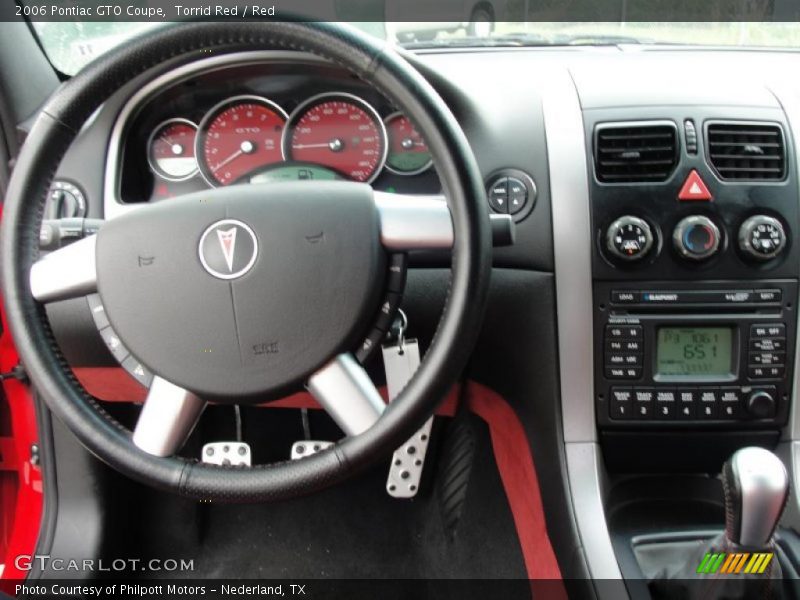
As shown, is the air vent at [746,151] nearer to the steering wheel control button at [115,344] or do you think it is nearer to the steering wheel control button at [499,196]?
the steering wheel control button at [499,196]

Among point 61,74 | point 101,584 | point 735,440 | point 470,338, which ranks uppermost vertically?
point 61,74

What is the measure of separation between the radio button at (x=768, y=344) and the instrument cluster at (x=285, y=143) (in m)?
0.68

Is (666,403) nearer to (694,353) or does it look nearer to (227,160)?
(694,353)

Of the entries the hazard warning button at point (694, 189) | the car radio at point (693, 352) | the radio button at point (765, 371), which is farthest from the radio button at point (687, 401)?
the hazard warning button at point (694, 189)

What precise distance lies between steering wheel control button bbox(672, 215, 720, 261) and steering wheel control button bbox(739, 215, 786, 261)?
5cm

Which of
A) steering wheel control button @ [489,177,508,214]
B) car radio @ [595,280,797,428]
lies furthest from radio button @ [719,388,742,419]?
steering wheel control button @ [489,177,508,214]

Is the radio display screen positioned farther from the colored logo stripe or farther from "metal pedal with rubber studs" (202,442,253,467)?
"metal pedal with rubber studs" (202,442,253,467)

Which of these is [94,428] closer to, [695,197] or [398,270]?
[398,270]

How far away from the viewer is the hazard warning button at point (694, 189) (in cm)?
133

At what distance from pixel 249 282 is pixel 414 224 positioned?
23cm

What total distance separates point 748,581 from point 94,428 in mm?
917

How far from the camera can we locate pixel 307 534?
191 cm

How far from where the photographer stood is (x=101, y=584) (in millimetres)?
1731

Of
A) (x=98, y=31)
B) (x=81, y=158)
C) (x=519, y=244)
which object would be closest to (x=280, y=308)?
(x=519, y=244)
